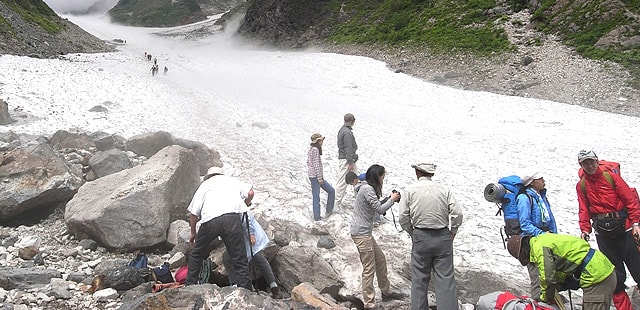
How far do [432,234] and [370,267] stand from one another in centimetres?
130

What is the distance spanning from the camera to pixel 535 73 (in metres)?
24.9

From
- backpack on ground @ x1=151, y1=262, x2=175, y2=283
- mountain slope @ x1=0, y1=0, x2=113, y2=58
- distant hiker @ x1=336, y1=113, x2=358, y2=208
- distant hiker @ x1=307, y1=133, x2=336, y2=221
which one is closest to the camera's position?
backpack on ground @ x1=151, y1=262, x2=175, y2=283

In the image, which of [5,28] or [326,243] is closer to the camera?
[326,243]

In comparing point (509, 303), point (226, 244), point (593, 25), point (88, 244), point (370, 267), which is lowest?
point (88, 244)

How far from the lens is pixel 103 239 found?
7.23m

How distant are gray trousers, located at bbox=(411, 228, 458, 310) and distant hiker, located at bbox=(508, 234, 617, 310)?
43.3 inches

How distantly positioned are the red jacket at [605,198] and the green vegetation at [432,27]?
83.8 ft

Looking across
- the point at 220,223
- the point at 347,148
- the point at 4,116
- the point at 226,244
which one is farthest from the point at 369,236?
the point at 4,116

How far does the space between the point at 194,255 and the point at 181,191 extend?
2.90 meters

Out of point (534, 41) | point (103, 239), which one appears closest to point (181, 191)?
point (103, 239)

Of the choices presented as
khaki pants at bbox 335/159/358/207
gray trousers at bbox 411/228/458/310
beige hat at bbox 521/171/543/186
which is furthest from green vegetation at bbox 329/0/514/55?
gray trousers at bbox 411/228/458/310

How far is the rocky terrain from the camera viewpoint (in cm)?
2083

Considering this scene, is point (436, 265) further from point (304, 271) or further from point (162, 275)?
point (162, 275)

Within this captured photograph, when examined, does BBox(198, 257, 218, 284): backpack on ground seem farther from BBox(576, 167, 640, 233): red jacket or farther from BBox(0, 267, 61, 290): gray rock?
BBox(576, 167, 640, 233): red jacket
